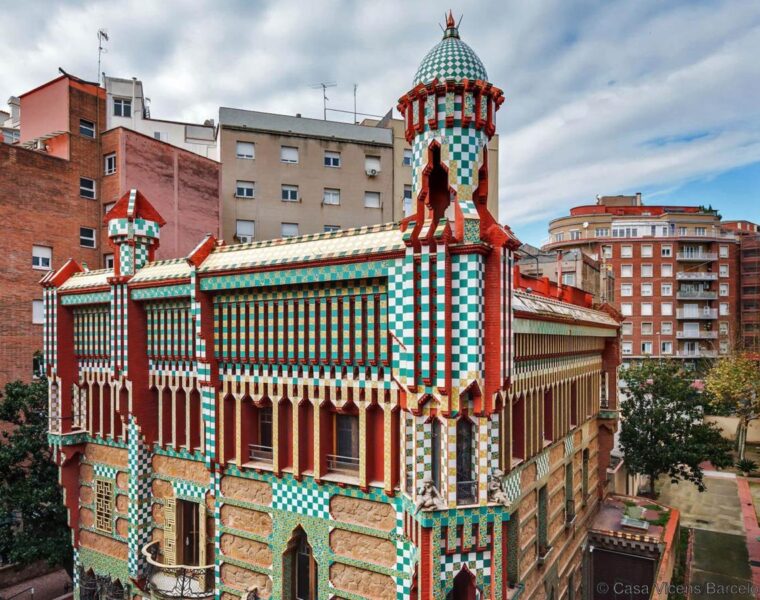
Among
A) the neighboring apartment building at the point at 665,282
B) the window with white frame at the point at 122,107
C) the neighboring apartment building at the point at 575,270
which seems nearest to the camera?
the neighboring apartment building at the point at 575,270

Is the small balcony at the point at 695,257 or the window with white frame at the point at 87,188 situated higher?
the window with white frame at the point at 87,188

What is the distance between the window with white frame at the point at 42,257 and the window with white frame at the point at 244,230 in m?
9.70

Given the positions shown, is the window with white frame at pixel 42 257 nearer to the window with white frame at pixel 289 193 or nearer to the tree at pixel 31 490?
the tree at pixel 31 490

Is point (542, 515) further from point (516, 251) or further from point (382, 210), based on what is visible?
point (382, 210)

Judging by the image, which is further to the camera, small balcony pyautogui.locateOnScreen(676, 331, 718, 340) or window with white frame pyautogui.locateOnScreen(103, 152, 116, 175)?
small balcony pyautogui.locateOnScreen(676, 331, 718, 340)

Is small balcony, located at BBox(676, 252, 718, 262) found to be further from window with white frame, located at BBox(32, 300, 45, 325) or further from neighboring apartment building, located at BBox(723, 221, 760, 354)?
window with white frame, located at BBox(32, 300, 45, 325)

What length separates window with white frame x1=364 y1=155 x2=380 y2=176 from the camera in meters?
34.0

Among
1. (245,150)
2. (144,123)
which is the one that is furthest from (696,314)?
(144,123)

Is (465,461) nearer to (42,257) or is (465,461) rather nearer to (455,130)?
(455,130)

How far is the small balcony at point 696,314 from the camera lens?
59938 mm

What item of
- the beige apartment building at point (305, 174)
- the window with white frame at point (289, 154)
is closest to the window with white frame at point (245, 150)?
the beige apartment building at point (305, 174)

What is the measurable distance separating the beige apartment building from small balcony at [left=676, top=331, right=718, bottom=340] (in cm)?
3767

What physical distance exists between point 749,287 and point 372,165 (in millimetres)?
54679

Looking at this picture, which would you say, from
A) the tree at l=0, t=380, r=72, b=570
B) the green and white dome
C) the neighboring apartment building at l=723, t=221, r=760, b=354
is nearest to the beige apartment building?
the tree at l=0, t=380, r=72, b=570
